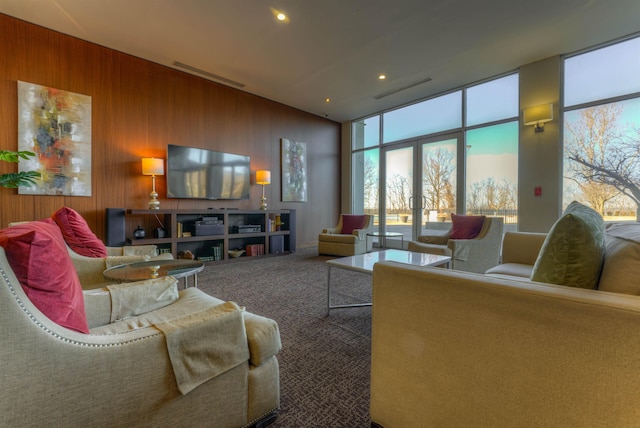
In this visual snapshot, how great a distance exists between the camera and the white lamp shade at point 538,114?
3.82 m

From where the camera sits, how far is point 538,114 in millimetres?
3891

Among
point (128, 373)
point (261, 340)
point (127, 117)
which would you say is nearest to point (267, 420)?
point (261, 340)

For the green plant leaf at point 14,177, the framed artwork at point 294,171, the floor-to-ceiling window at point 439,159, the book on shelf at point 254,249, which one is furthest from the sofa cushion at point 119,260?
the floor-to-ceiling window at point 439,159

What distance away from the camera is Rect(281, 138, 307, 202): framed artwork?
5.75 meters

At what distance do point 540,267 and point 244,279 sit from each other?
3.05 meters

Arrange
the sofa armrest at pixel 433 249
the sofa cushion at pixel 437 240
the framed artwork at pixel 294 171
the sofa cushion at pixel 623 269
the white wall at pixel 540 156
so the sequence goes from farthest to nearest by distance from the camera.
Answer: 1. the framed artwork at pixel 294 171
2. the white wall at pixel 540 156
3. the sofa cushion at pixel 437 240
4. the sofa armrest at pixel 433 249
5. the sofa cushion at pixel 623 269

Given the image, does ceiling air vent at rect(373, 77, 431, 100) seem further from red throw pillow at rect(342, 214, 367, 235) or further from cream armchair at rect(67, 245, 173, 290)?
cream armchair at rect(67, 245, 173, 290)

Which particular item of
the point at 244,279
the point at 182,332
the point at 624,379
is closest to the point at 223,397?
the point at 182,332

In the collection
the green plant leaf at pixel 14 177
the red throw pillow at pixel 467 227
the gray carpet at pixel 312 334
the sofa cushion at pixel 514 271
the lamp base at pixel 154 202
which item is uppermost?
the green plant leaf at pixel 14 177

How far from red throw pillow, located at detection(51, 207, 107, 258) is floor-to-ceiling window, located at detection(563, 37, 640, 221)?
556 cm

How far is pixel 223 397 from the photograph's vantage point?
38.5 inches

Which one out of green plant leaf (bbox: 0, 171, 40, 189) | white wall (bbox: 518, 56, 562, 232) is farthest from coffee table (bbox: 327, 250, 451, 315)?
green plant leaf (bbox: 0, 171, 40, 189)

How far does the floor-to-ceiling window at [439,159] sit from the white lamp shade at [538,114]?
314 mm

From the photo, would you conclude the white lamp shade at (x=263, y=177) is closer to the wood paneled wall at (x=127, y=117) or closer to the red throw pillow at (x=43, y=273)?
the wood paneled wall at (x=127, y=117)
